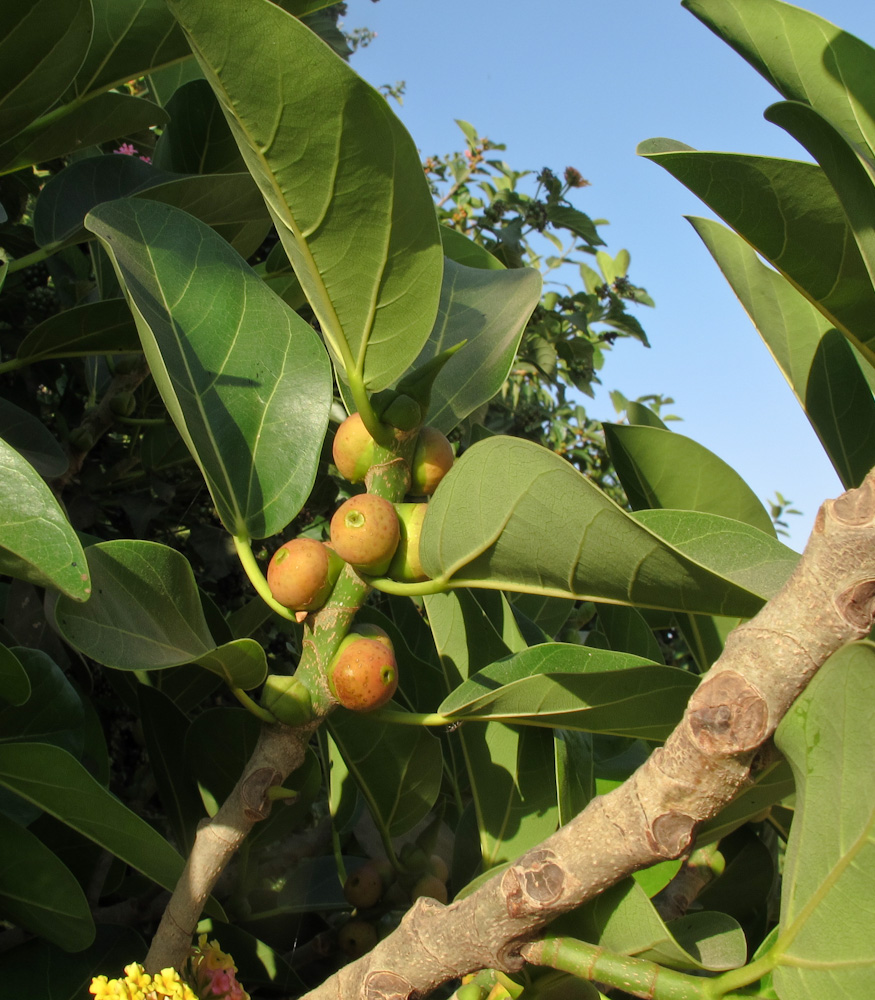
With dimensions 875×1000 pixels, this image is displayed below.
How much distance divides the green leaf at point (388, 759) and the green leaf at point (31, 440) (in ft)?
2.81

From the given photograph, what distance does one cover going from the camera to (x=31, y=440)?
1.73 meters

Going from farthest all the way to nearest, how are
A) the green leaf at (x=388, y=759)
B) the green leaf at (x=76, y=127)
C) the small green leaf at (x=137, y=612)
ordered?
the green leaf at (x=76, y=127) → the green leaf at (x=388, y=759) → the small green leaf at (x=137, y=612)

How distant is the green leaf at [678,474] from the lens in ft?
3.88

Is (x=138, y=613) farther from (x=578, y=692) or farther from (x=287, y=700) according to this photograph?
(x=578, y=692)

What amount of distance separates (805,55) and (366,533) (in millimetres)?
611

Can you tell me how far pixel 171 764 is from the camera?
1.35 m

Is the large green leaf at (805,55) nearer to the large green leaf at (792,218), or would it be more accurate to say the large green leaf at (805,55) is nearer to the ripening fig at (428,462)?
the large green leaf at (792,218)

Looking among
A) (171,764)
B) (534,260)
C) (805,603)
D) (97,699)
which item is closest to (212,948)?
(171,764)

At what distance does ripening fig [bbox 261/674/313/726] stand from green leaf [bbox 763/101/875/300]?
687mm

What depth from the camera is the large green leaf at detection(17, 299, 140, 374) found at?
1537 millimetres

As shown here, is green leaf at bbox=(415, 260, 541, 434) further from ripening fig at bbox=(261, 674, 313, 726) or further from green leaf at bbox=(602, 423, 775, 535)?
ripening fig at bbox=(261, 674, 313, 726)

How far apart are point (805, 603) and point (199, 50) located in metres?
0.68

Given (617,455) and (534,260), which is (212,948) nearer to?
(617,455)

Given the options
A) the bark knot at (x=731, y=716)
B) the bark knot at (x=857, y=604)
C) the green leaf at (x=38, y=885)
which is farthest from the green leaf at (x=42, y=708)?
the bark knot at (x=857, y=604)
